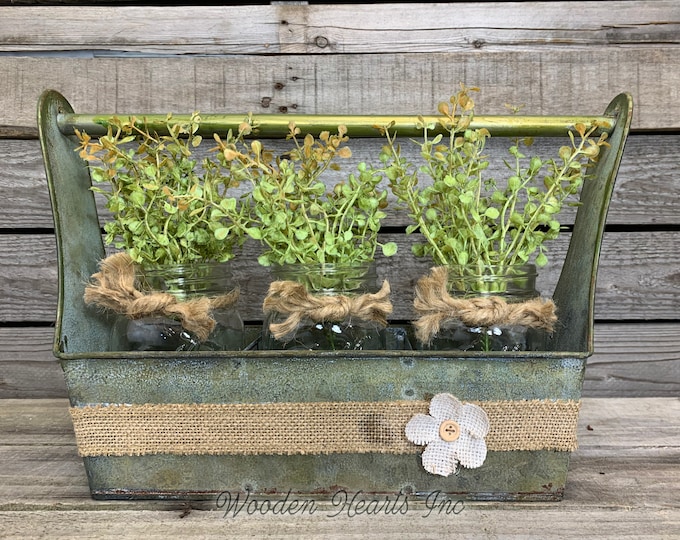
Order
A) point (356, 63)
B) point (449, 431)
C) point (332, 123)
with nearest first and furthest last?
1. point (449, 431)
2. point (332, 123)
3. point (356, 63)

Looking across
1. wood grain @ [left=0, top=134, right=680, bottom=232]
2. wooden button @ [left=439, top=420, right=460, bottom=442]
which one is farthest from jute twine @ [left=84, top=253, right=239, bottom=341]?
wood grain @ [left=0, top=134, right=680, bottom=232]

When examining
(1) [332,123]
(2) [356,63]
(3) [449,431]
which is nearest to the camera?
(3) [449,431]

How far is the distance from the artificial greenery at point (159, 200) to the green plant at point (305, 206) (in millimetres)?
37

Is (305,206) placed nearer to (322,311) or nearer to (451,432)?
(322,311)

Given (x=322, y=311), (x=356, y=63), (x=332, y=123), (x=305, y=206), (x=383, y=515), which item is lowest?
(x=383, y=515)

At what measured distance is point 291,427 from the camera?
660mm

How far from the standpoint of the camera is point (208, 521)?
638 millimetres

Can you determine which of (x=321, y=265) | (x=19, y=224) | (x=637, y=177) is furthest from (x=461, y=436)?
(x=19, y=224)

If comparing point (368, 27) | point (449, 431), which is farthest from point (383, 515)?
point (368, 27)

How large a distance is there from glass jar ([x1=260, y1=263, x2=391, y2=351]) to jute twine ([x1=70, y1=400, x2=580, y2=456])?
0.08 metres

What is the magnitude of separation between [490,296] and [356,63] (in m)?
0.53

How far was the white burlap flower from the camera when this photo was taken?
25.5 inches

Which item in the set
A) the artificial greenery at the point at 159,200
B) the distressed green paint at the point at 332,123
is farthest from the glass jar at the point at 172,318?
the distressed green paint at the point at 332,123

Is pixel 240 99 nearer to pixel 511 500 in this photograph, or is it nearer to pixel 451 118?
pixel 451 118
